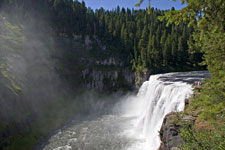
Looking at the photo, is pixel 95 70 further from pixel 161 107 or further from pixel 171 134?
pixel 171 134

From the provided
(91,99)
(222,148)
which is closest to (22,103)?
(91,99)

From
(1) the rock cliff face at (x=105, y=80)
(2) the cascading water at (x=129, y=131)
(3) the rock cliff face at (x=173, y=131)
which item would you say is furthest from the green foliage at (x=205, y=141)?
(1) the rock cliff face at (x=105, y=80)

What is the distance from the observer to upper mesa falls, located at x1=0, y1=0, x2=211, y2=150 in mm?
25000

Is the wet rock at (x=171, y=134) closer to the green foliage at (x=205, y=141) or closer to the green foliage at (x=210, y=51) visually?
the green foliage at (x=210, y=51)

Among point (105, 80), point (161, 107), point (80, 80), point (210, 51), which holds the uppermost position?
point (210, 51)

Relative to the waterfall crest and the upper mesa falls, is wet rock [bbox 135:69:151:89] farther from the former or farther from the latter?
Answer: the waterfall crest

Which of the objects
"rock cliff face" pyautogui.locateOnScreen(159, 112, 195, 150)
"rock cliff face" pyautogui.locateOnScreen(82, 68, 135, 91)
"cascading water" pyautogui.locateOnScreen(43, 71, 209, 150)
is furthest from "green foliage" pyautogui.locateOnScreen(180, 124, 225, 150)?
"rock cliff face" pyautogui.locateOnScreen(82, 68, 135, 91)

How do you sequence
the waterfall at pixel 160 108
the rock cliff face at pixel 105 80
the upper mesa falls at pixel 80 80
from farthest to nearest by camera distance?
the rock cliff face at pixel 105 80 → the upper mesa falls at pixel 80 80 → the waterfall at pixel 160 108

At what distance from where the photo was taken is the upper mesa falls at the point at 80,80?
25000mm

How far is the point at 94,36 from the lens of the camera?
276 ft

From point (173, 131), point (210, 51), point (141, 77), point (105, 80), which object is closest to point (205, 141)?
point (210, 51)

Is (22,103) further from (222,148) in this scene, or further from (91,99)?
(222,148)

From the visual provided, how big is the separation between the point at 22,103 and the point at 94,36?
60.5m

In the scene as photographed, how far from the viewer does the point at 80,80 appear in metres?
58.2
